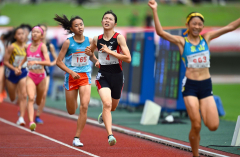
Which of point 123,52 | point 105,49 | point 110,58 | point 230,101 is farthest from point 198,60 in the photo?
point 230,101

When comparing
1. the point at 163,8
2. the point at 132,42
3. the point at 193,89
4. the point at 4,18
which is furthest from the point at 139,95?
the point at 163,8

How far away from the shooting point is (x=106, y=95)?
7801 millimetres

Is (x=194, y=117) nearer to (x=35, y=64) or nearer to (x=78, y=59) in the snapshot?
(x=78, y=59)

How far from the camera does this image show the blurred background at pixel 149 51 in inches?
513

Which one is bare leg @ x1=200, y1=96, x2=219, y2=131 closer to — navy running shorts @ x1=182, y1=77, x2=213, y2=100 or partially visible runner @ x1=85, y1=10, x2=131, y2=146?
navy running shorts @ x1=182, y1=77, x2=213, y2=100

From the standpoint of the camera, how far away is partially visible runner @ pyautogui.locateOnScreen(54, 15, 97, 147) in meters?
8.48

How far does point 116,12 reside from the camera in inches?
1853

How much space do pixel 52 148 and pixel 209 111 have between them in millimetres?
3237

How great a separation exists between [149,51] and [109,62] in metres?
6.79

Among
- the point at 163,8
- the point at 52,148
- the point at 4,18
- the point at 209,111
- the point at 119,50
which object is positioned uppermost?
the point at 163,8

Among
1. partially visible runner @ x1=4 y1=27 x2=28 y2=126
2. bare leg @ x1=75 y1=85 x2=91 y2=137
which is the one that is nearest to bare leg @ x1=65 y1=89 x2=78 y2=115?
bare leg @ x1=75 y1=85 x2=91 y2=137

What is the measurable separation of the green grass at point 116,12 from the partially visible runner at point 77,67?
33.9 meters

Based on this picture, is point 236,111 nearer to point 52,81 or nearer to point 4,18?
point 52,81

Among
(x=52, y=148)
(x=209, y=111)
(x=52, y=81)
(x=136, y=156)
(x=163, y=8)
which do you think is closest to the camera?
(x=209, y=111)
